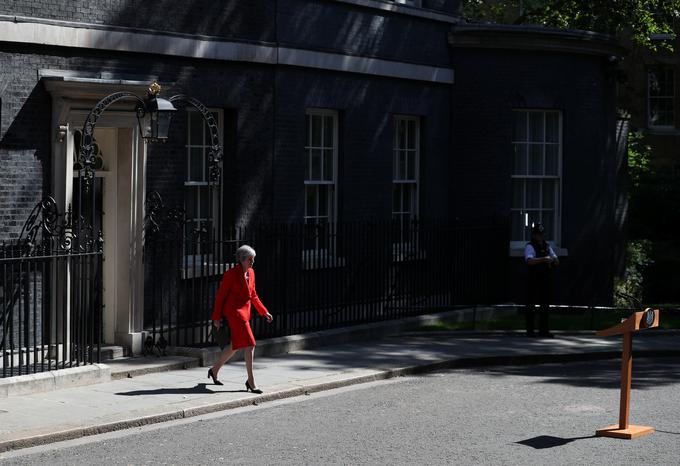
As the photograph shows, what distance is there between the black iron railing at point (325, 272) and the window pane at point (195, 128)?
1.22 meters

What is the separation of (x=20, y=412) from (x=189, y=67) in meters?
6.22

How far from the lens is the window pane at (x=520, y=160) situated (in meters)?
22.8

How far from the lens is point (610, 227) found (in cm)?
2422

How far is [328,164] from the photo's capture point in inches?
775

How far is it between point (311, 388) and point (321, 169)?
20.5 feet

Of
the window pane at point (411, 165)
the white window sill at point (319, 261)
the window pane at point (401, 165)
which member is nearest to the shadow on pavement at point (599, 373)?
the white window sill at point (319, 261)

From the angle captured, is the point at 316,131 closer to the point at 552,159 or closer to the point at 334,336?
the point at 334,336

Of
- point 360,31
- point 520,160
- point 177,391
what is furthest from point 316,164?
point 177,391

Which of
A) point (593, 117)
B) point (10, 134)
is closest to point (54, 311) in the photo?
point (10, 134)

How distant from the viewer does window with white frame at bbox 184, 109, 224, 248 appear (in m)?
16.9

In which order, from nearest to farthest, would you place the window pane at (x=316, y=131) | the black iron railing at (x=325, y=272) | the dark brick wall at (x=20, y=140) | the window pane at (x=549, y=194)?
the dark brick wall at (x=20, y=140), the black iron railing at (x=325, y=272), the window pane at (x=316, y=131), the window pane at (x=549, y=194)

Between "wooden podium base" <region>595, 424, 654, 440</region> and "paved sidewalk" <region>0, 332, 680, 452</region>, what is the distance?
3.68m

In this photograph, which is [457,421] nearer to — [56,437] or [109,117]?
[56,437]

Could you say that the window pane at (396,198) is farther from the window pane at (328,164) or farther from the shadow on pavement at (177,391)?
the shadow on pavement at (177,391)
